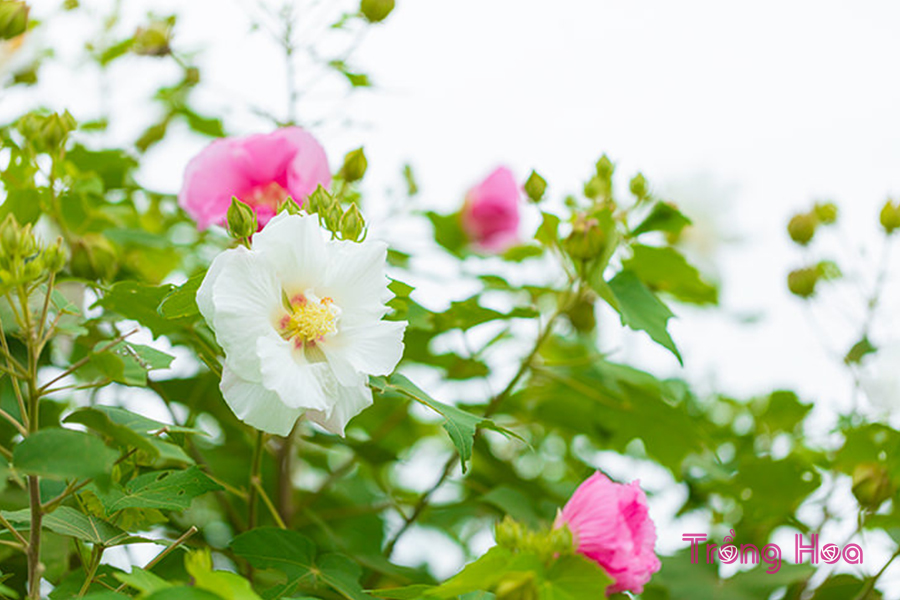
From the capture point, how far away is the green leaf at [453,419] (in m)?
0.61

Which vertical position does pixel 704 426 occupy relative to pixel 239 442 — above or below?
above

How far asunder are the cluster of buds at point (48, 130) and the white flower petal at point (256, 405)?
0.41 metres

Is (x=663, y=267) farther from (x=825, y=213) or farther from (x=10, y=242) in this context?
(x=10, y=242)

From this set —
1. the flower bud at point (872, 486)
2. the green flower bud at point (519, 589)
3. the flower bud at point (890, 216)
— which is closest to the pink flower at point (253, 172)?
the green flower bud at point (519, 589)

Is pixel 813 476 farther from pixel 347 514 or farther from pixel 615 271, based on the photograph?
pixel 347 514

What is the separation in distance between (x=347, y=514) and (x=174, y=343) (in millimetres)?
284

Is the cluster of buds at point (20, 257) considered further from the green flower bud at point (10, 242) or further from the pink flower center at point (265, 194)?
the pink flower center at point (265, 194)

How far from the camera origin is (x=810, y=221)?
1151 mm

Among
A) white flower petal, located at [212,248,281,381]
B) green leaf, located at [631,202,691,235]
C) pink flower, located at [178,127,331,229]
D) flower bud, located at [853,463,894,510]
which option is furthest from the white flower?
flower bud, located at [853,463,894,510]

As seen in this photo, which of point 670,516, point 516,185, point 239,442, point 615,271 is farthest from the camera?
point 516,185

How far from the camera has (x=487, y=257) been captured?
3.79 ft

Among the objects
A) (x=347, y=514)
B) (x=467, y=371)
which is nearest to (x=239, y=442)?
(x=347, y=514)

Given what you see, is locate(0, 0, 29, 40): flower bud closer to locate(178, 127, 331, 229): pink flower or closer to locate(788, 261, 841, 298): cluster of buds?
locate(178, 127, 331, 229): pink flower

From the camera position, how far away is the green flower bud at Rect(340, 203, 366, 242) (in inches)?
25.4
